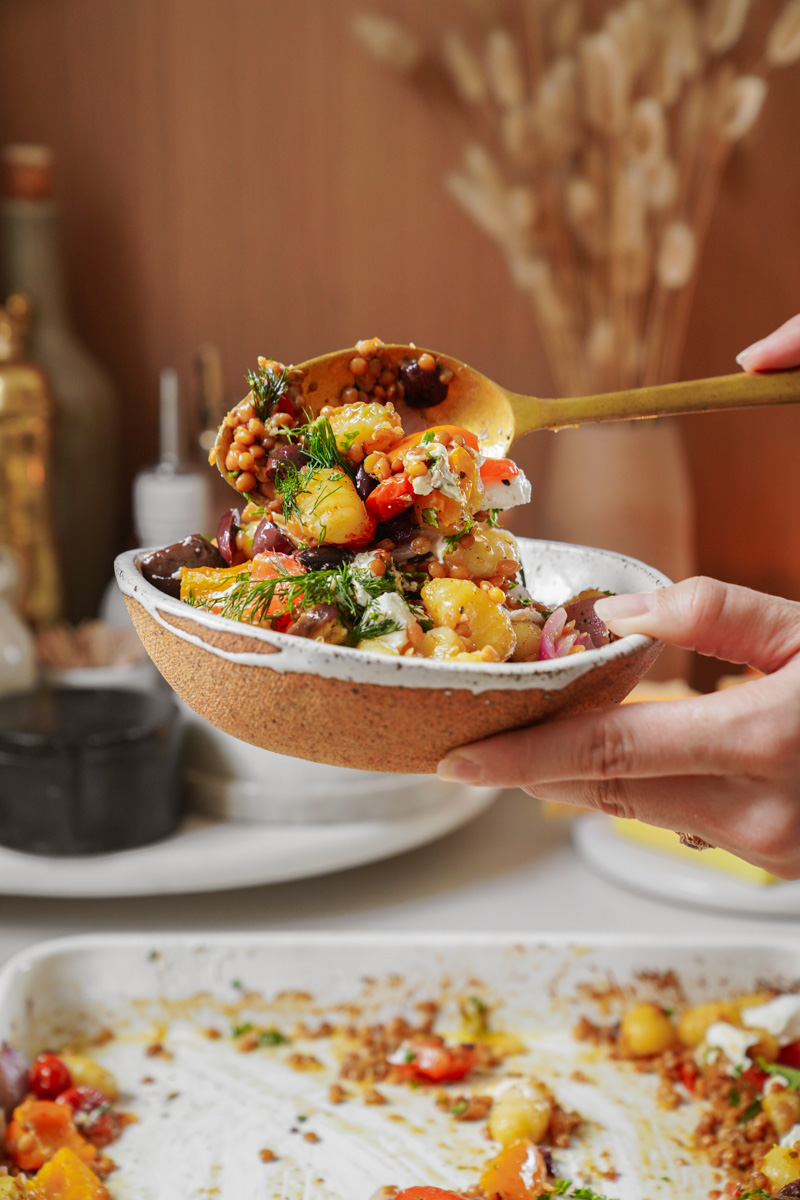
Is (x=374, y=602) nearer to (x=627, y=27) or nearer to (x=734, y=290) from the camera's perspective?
(x=627, y=27)

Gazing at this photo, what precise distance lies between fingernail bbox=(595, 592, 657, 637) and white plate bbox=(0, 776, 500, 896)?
97 cm

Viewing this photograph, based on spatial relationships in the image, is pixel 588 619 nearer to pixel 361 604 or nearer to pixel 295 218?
pixel 361 604

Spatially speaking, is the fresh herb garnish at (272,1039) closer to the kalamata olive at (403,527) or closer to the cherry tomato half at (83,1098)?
the cherry tomato half at (83,1098)

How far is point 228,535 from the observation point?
39.1 inches

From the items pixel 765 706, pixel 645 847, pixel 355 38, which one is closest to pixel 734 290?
pixel 355 38

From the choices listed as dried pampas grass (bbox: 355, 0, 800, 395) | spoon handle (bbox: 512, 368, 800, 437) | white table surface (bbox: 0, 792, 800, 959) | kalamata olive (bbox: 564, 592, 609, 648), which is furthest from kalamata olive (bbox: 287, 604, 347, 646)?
dried pampas grass (bbox: 355, 0, 800, 395)

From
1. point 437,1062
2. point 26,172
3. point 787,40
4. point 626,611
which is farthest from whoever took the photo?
point 26,172

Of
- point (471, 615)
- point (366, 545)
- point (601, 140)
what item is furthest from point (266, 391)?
point (601, 140)

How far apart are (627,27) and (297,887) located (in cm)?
166

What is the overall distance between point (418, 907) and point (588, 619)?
3.04ft

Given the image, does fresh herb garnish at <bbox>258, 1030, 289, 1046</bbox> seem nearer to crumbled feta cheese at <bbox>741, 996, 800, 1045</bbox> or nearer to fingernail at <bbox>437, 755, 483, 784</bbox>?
crumbled feta cheese at <bbox>741, 996, 800, 1045</bbox>

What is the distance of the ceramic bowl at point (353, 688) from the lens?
0.75m

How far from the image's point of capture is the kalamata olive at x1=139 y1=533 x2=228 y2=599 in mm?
Answer: 936

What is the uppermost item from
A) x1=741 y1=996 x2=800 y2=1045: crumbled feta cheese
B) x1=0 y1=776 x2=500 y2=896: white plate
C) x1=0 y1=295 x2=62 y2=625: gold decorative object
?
x1=0 y1=295 x2=62 y2=625: gold decorative object
